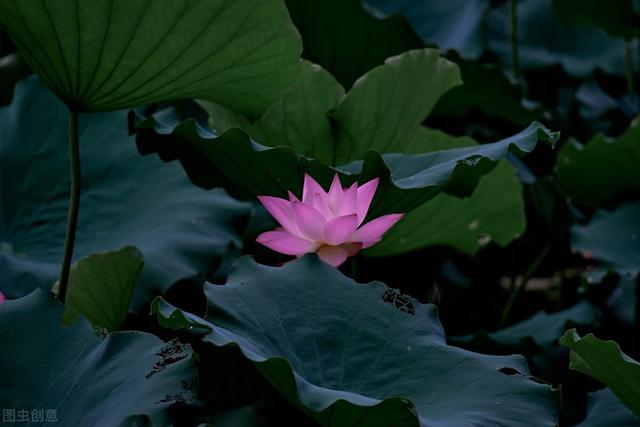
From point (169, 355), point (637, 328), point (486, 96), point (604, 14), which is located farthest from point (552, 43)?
point (169, 355)

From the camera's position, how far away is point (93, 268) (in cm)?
129

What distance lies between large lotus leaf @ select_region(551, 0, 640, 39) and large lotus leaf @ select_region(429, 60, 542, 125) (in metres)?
0.43

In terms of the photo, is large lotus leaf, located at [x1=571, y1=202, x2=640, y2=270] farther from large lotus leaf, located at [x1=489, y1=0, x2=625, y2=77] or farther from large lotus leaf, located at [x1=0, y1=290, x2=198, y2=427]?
large lotus leaf, located at [x1=0, y1=290, x2=198, y2=427]

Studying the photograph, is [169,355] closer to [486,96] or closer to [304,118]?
[304,118]

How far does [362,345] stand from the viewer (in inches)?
41.7

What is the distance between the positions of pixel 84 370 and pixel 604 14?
5.71 feet

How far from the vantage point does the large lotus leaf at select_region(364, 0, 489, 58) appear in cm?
257

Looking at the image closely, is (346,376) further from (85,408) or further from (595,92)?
(595,92)

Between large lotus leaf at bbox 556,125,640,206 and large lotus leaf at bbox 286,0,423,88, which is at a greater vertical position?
large lotus leaf at bbox 286,0,423,88

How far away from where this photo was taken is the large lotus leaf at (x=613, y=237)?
1852mm

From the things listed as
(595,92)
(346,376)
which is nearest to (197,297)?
(346,376)

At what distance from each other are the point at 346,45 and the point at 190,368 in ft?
3.73

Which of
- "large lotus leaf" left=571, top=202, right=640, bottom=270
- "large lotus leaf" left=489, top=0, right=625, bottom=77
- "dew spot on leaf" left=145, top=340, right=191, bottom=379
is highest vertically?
"dew spot on leaf" left=145, top=340, right=191, bottom=379

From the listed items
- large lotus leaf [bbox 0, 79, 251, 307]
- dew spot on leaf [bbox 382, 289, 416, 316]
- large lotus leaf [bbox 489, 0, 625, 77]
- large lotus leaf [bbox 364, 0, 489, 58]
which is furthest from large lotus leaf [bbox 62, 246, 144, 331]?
large lotus leaf [bbox 489, 0, 625, 77]
